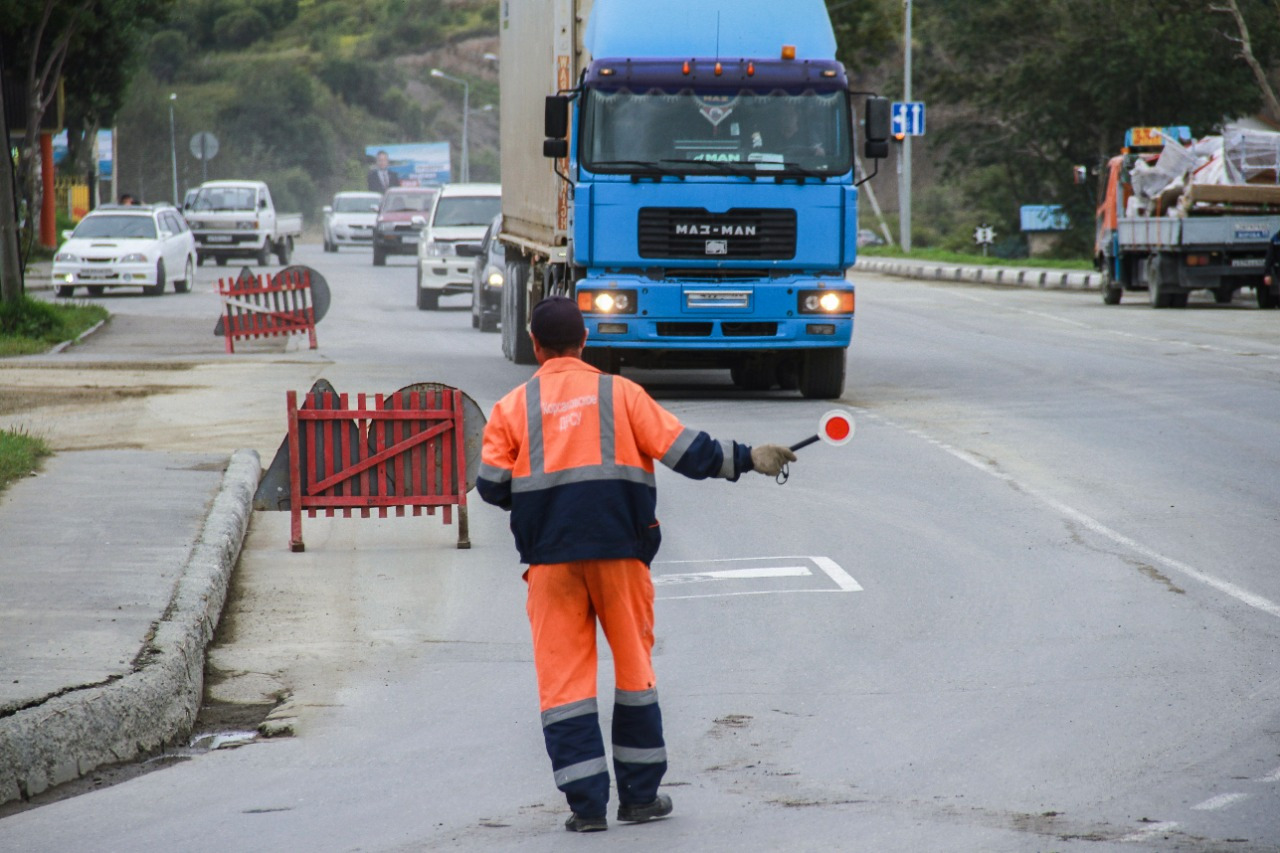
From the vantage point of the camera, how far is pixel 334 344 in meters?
22.3

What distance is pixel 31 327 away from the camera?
72.5ft

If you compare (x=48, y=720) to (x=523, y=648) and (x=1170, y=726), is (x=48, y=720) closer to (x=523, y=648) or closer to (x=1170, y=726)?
(x=523, y=648)

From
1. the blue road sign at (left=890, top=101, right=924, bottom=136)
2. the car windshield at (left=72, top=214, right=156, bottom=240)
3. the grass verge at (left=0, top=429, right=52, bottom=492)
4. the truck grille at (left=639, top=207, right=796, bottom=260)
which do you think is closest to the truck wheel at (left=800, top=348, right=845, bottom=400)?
the truck grille at (left=639, top=207, right=796, bottom=260)

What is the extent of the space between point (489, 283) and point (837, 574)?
1647cm

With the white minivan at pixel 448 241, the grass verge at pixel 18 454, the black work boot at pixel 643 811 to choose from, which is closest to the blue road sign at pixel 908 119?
the white minivan at pixel 448 241

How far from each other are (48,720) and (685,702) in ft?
7.03

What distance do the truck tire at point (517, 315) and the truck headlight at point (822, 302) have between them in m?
4.51

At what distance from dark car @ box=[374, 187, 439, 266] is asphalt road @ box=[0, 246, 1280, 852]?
101 feet

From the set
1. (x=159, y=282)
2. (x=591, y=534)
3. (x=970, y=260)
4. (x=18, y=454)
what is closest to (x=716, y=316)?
(x=18, y=454)

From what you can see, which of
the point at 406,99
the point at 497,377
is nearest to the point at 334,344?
the point at 497,377

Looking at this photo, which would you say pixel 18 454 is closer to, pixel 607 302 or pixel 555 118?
pixel 607 302

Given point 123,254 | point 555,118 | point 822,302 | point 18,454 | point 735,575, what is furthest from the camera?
point 123,254

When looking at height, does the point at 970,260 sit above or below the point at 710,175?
below

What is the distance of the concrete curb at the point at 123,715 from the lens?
5.54 m
